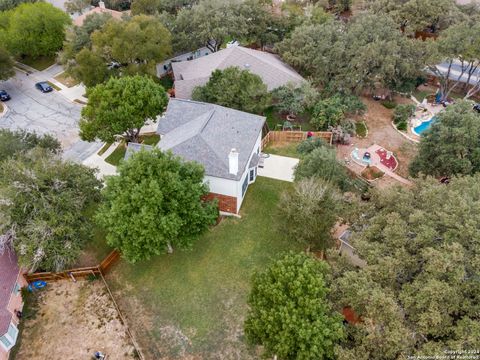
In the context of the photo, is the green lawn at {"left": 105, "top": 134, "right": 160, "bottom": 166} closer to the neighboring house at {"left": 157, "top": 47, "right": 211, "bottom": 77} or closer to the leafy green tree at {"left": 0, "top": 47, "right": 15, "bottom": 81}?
the neighboring house at {"left": 157, "top": 47, "right": 211, "bottom": 77}

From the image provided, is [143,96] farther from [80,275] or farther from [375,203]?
[375,203]

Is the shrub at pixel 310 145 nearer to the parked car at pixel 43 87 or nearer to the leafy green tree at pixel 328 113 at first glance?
the leafy green tree at pixel 328 113

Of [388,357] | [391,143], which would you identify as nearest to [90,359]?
[388,357]

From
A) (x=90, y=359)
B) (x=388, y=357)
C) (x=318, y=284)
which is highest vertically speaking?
(x=318, y=284)

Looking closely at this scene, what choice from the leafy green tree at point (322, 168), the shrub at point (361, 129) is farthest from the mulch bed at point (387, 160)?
the leafy green tree at point (322, 168)

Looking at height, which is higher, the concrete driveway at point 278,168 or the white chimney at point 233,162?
the white chimney at point 233,162

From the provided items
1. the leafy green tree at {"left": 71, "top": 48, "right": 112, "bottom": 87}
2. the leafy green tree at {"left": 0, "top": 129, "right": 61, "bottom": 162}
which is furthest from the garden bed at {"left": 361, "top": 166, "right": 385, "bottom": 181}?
the leafy green tree at {"left": 71, "top": 48, "right": 112, "bottom": 87}
